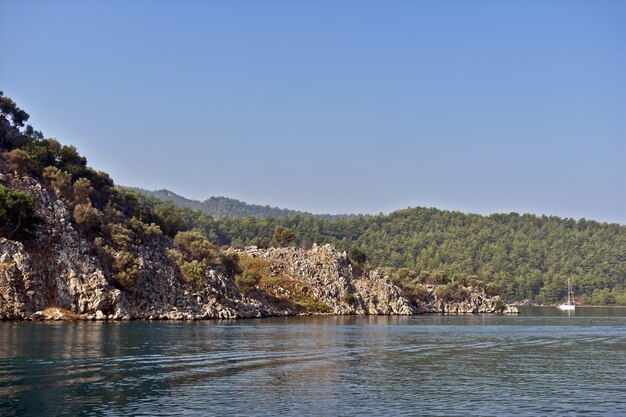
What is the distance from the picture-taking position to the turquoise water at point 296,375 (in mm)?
51625

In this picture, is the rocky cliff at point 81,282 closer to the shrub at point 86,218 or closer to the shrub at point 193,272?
the shrub at point 193,272

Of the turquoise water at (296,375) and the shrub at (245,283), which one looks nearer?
the turquoise water at (296,375)

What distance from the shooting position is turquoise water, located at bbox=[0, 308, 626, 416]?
169 feet

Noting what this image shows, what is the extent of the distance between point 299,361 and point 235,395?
22.8 meters

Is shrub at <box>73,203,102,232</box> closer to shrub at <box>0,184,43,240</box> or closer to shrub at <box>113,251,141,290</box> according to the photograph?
shrub at <box>113,251,141,290</box>

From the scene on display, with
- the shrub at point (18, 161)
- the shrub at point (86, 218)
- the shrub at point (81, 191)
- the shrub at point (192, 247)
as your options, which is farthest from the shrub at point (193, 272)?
the shrub at point (18, 161)

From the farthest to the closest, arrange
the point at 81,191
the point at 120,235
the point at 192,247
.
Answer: the point at 192,247
the point at 81,191
the point at 120,235

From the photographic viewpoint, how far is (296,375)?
223 feet

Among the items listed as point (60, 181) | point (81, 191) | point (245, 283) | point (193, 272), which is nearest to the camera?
point (60, 181)

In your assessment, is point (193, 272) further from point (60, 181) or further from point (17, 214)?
point (17, 214)

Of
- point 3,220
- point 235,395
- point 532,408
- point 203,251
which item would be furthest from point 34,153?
point 532,408

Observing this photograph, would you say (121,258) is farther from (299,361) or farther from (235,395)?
(235,395)

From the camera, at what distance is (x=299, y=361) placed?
78312mm

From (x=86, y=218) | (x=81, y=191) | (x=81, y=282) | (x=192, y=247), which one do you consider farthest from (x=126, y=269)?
(x=192, y=247)
